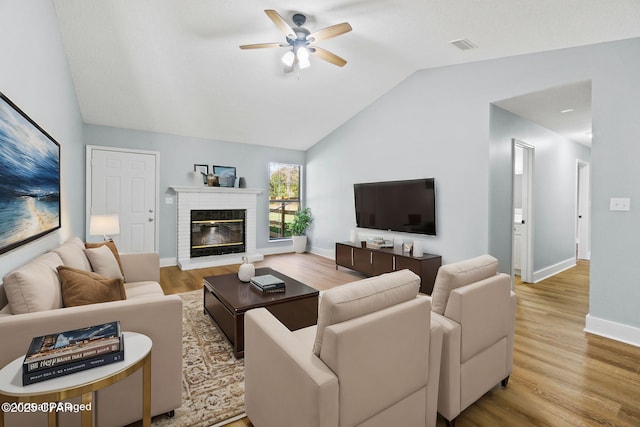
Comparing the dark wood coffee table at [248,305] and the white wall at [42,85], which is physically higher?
→ the white wall at [42,85]

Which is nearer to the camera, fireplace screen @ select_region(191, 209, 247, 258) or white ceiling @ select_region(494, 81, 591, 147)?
white ceiling @ select_region(494, 81, 591, 147)

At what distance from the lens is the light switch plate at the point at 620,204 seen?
8.86ft

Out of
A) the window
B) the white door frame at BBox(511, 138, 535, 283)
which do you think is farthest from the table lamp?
the white door frame at BBox(511, 138, 535, 283)

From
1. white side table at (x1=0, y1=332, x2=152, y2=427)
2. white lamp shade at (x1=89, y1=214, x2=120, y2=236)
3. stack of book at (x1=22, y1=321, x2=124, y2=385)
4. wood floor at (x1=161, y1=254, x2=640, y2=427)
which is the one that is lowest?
wood floor at (x1=161, y1=254, x2=640, y2=427)

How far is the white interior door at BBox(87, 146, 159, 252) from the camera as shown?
4852 mm

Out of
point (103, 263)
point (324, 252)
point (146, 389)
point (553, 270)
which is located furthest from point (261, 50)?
point (553, 270)

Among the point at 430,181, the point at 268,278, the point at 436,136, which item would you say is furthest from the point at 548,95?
the point at 268,278

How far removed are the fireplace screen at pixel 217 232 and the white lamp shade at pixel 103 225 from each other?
2.09 meters

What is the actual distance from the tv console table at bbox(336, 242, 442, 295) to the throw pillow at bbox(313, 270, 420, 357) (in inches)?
106

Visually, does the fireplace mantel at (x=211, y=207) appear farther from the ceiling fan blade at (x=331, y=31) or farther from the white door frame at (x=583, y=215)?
the white door frame at (x=583, y=215)

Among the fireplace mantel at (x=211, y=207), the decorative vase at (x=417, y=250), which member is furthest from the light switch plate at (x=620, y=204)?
the fireplace mantel at (x=211, y=207)

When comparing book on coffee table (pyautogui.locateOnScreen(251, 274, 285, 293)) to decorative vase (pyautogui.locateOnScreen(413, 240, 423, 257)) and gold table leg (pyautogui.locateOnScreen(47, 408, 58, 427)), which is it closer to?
gold table leg (pyautogui.locateOnScreen(47, 408, 58, 427))

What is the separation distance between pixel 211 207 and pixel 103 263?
10.7 feet

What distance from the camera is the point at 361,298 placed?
4.27 feet
